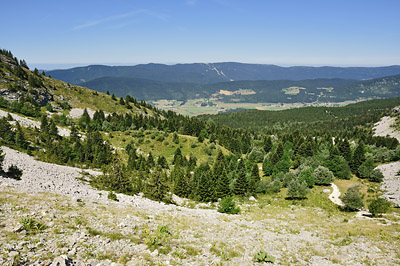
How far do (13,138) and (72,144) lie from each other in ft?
95.7

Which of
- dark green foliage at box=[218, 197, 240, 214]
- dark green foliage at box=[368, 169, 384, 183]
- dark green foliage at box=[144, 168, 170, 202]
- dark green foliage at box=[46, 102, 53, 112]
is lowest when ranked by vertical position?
dark green foliage at box=[368, 169, 384, 183]

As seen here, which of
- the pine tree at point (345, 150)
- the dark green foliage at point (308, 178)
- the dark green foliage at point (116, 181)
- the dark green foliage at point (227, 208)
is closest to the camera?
the dark green foliage at point (227, 208)

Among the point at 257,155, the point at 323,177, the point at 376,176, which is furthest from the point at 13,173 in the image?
the point at 257,155

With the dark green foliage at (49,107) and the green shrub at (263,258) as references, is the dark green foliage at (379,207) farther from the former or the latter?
the dark green foliage at (49,107)

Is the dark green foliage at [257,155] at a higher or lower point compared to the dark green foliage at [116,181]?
lower

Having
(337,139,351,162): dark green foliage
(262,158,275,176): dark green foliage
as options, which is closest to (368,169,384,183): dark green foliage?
(337,139,351,162): dark green foliage

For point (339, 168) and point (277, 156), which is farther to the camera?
point (277, 156)

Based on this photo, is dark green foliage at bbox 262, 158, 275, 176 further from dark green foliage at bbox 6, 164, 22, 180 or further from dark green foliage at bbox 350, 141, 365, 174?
dark green foliage at bbox 6, 164, 22, 180

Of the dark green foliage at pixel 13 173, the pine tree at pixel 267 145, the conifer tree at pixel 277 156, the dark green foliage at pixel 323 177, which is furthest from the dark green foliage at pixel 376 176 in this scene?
the dark green foliage at pixel 13 173

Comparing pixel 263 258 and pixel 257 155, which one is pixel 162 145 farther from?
pixel 263 258

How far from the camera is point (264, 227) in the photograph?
114ft

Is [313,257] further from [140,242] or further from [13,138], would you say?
[13,138]

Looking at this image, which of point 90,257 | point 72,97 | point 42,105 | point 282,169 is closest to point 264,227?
point 90,257

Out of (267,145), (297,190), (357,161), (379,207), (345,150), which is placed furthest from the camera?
(267,145)
